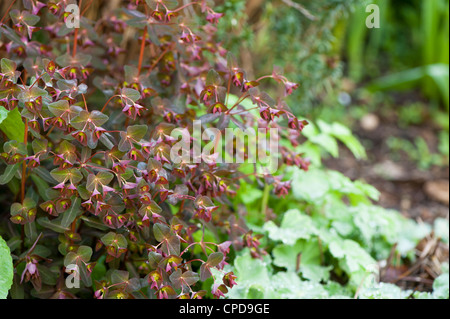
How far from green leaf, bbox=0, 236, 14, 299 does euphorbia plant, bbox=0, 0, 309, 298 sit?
4 centimetres

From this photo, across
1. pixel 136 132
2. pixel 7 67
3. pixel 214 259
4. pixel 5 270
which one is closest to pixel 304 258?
pixel 214 259

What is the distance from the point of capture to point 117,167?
3.64 feet

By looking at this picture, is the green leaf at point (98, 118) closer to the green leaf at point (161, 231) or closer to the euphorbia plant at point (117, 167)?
the euphorbia plant at point (117, 167)

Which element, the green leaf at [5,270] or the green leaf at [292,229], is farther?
the green leaf at [292,229]

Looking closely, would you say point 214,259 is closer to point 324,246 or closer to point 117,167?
point 117,167

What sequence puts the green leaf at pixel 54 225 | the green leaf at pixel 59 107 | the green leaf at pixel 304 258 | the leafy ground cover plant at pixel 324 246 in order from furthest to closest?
1. the green leaf at pixel 304 258
2. the leafy ground cover plant at pixel 324 246
3. the green leaf at pixel 54 225
4. the green leaf at pixel 59 107

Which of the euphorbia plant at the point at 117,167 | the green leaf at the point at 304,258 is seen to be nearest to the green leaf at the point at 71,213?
the euphorbia plant at the point at 117,167

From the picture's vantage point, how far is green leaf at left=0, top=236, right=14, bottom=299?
1132 mm

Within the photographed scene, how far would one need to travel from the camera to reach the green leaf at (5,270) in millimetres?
1132

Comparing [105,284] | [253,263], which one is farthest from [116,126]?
[253,263]

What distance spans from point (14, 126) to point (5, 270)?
14.2 inches

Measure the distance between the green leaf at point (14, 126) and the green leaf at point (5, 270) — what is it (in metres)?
0.28

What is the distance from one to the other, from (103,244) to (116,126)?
33 centimetres
